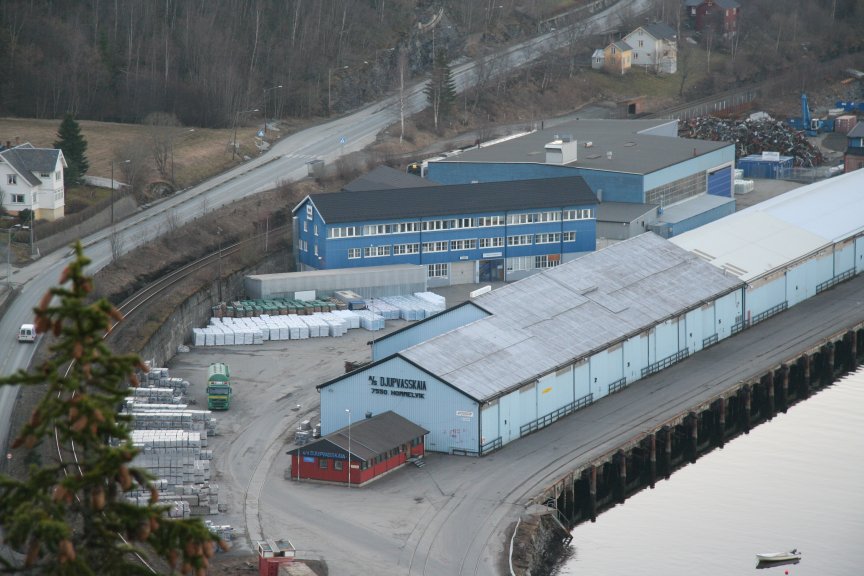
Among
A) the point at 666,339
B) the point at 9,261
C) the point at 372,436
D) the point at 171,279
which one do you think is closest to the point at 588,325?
the point at 666,339

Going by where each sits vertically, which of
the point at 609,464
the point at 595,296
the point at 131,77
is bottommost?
the point at 609,464

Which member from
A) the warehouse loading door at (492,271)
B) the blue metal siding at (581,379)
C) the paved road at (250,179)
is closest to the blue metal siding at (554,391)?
the blue metal siding at (581,379)

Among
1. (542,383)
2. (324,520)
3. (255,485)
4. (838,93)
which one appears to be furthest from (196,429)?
(838,93)

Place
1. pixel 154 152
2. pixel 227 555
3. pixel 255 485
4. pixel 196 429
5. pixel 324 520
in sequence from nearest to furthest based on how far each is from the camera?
pixel 227 555 < pixel 324 520 < pixel 255 485 < pixel 196 429 < pixel 154 152

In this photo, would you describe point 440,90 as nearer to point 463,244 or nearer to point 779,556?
point 463,244

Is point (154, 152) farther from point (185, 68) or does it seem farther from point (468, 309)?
point (468, 309)

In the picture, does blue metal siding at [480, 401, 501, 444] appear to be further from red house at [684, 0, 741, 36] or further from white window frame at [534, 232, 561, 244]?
red house at [684, 0, 741, 36]

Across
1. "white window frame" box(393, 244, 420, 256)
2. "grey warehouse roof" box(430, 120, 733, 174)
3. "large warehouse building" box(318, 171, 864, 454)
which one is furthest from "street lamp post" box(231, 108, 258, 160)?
"large warehouse building" box(318, 171, 864, 454)
